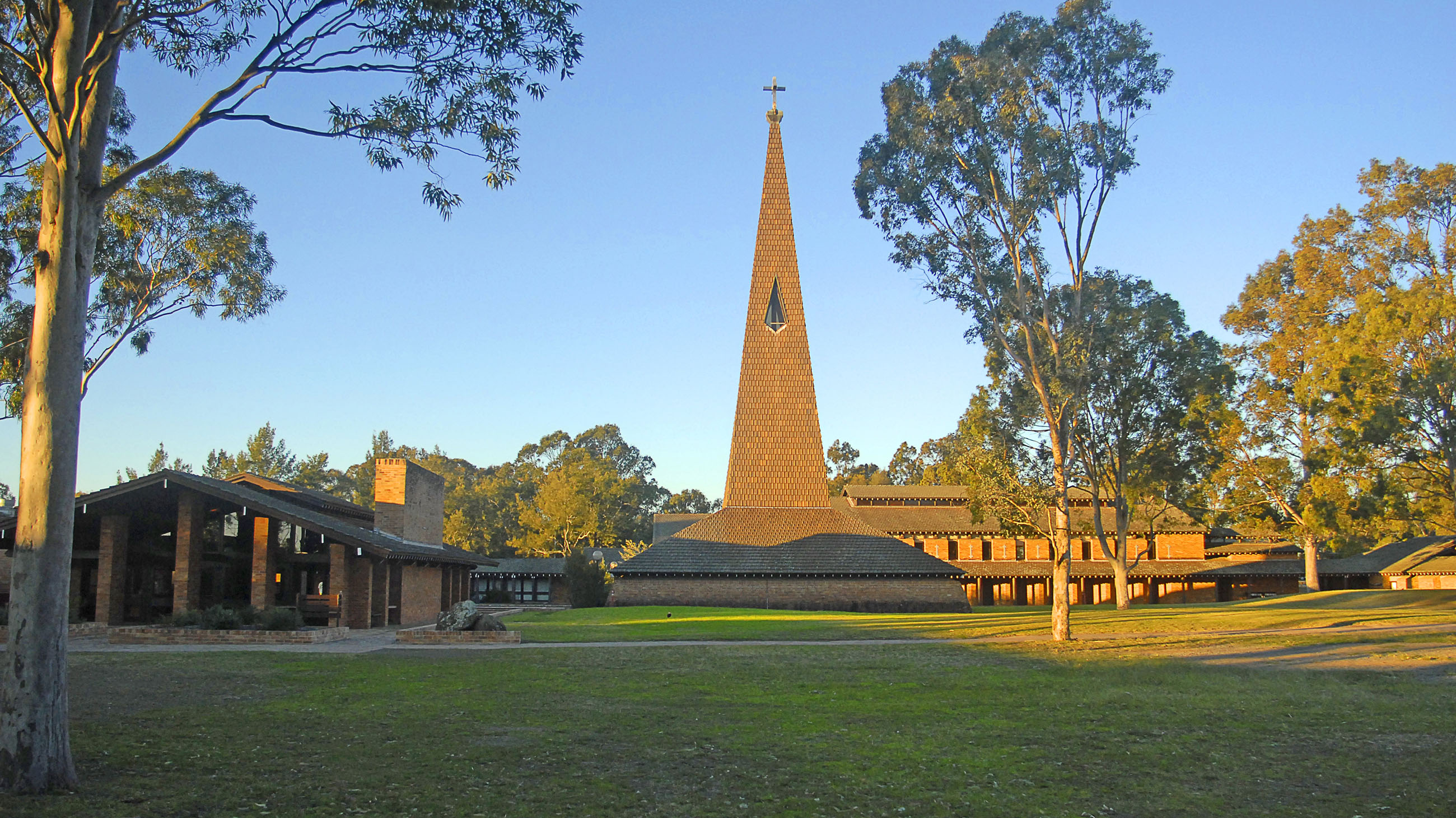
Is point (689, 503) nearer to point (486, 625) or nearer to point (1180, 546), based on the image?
point (1180, 546)

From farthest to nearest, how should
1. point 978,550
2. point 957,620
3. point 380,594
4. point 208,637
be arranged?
point 978,550 → point 957,620 → point 380,594 → point 208,637

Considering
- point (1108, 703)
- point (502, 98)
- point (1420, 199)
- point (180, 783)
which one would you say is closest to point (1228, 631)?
point (1108, 703)

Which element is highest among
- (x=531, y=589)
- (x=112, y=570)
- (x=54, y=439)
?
(x=54, y=439)

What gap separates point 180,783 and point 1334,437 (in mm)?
34346

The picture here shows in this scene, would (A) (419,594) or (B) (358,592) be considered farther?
(A) (419,594)

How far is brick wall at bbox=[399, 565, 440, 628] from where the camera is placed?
31.0m

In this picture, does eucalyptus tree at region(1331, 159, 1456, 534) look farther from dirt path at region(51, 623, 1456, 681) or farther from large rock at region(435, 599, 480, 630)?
large rock at region(435, 599, 480, 630)

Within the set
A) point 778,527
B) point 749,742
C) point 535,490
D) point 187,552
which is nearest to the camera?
point 749,742

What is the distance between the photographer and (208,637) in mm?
21500

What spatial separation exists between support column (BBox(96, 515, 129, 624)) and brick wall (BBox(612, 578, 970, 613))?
19.6 m

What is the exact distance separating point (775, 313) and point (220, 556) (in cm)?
2532

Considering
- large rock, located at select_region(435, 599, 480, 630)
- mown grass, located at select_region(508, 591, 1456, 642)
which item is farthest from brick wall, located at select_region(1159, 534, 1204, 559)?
large rock, located at select_region(435, 599, 480, 630)

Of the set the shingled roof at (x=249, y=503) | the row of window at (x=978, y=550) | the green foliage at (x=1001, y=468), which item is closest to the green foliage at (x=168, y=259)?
the shingled roof at (x=249, y=503)


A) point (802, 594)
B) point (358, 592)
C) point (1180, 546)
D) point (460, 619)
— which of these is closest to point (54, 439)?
point (460, 619)
